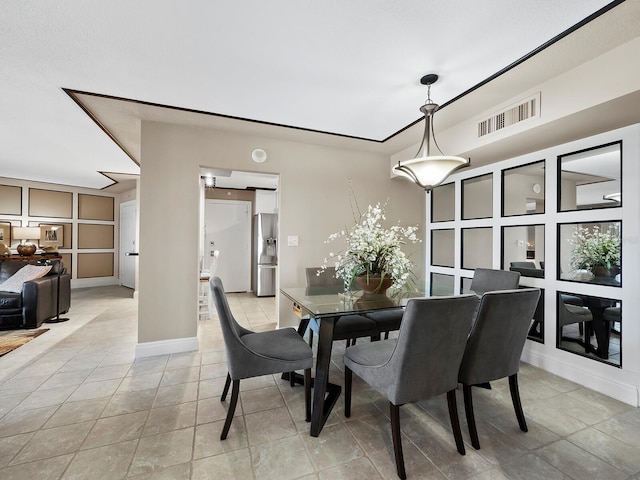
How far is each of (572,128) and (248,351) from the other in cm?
290

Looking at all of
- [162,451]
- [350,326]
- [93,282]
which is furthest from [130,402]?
[93,282]

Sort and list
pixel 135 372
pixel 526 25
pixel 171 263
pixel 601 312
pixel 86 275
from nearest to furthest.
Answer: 1. pixel 526 25
2. pixel 601 312
3. pixel 135 372
4. pixel 171 263
5. pixel 86 275

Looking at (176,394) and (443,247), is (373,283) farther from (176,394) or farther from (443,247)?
(443,247)

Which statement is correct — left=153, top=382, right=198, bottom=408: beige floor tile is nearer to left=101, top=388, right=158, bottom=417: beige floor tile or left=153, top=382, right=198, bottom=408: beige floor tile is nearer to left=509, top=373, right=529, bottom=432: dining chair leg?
left=101, top=388, right=158, bottom=417: beige floor tile

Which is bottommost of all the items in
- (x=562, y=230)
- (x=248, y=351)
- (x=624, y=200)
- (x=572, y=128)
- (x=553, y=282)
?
(x=248, y=351)

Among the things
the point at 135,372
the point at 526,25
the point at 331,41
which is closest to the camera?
the point at 526,25

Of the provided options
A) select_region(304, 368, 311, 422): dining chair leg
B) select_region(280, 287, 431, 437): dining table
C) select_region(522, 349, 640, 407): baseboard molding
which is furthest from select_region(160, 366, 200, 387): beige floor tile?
select_region(522, 349, 640, 407): baseboard molding

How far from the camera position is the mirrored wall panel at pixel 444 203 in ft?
12.6

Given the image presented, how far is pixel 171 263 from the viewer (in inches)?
122

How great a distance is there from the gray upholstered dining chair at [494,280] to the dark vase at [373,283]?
1.00 meters

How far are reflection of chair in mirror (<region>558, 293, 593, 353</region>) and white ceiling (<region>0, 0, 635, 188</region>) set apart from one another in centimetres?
196

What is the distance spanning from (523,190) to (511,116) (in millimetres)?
872

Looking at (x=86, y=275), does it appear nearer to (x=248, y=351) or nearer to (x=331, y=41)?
(x=248, y=351)

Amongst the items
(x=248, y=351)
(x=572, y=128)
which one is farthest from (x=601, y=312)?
(x=248, y=351)
